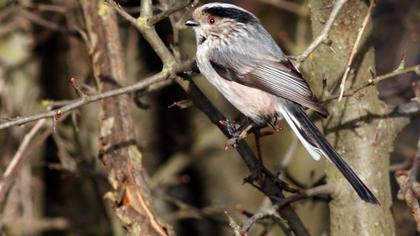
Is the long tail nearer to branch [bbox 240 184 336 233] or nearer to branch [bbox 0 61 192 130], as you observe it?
branch [bbox 240 184 336 233]

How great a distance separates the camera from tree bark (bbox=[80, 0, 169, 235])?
4.08 meters

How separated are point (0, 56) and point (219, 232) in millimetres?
2542

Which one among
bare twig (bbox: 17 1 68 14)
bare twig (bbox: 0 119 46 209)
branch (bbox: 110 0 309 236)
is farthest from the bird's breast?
bare twig (bbox: 17 1 68 14)

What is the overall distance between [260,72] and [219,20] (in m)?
0.41

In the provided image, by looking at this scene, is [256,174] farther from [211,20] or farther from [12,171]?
[12,171]

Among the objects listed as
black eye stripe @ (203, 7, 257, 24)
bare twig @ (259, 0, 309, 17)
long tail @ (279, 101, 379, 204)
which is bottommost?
bare twig @ (259, 0, 309, 17)

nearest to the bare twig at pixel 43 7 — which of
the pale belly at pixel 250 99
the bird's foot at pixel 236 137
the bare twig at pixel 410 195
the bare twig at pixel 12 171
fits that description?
the bare twig at pixel 12 171

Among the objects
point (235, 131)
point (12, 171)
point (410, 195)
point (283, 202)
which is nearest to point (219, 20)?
point (235, 131)

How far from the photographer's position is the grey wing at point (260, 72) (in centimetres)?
375

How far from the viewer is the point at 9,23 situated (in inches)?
236

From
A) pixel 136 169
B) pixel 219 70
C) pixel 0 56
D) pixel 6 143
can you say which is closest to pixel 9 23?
pixel 0 56

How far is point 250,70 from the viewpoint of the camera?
3896mm

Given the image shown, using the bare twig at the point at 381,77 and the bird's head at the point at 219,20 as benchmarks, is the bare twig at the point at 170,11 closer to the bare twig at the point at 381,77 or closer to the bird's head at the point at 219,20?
the bird's head at the point at 219,20

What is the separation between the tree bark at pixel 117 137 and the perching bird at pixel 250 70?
66cm
